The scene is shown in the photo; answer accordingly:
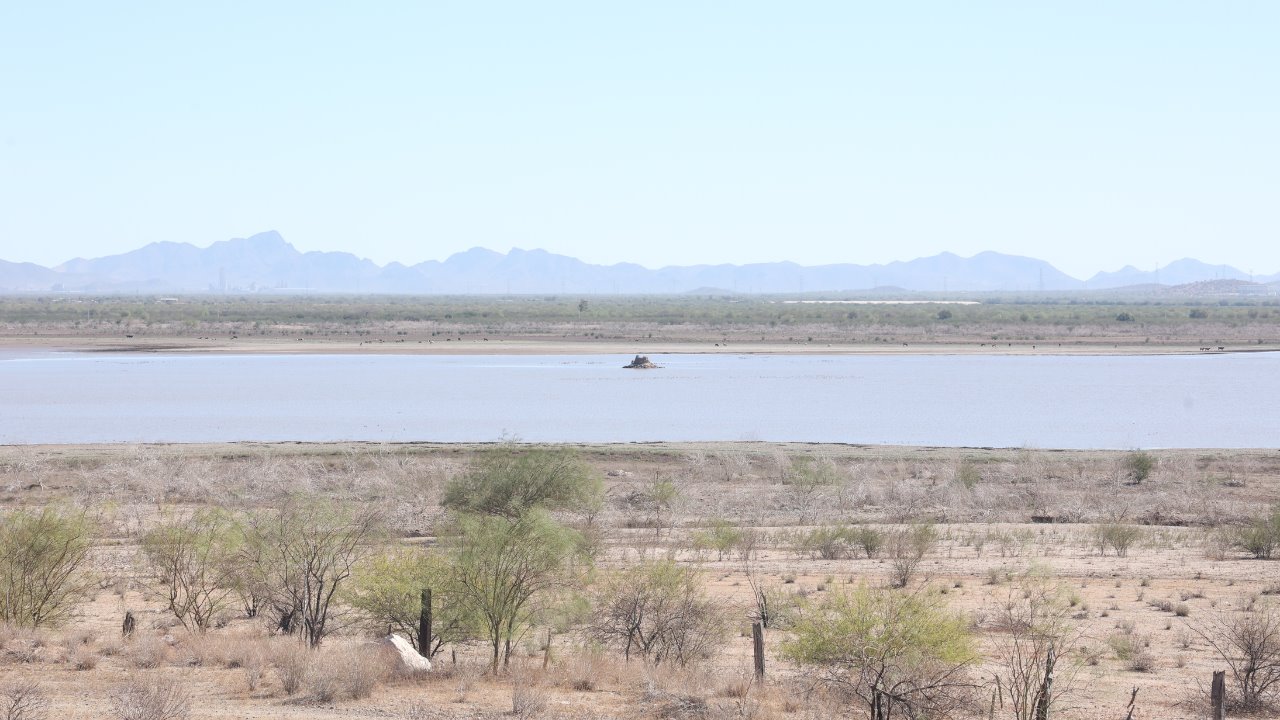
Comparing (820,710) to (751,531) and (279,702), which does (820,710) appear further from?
(751,531)

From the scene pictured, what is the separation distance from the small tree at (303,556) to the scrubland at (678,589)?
0.12m

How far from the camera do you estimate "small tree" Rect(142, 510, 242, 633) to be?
17.4m

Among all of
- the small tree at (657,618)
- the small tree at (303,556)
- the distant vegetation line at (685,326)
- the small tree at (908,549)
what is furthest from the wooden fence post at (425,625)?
the distant vegetation line at (685,326)

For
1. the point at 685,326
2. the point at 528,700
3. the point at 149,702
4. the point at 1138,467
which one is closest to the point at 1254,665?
the point at 528,700

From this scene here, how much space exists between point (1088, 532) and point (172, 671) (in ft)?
60.9

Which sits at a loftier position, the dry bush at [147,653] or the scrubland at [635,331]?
the scrubland at [635,331]

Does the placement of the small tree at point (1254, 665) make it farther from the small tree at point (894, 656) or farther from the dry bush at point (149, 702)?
the dry bush at point (149, 702)

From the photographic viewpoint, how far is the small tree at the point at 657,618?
51.0ft

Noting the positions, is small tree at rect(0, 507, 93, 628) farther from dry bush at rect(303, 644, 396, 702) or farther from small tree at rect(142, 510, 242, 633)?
dry bush at rect(303, 644, 396, 702)

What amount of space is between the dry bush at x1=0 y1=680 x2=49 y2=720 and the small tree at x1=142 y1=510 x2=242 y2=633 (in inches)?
163

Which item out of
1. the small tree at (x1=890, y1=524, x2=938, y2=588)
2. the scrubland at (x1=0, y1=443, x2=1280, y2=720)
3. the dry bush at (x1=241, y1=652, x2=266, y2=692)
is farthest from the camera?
the small tree at (x1=890, y1=524, x2=938, y2=588)

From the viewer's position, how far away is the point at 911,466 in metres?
34.2

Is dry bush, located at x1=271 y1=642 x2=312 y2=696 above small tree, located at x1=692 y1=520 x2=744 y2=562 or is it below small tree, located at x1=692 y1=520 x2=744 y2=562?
above

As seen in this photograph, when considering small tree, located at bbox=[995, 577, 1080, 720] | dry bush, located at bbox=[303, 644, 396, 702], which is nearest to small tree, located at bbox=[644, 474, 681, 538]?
small tree, located at bbox=[995, 577, 1080, 720]
